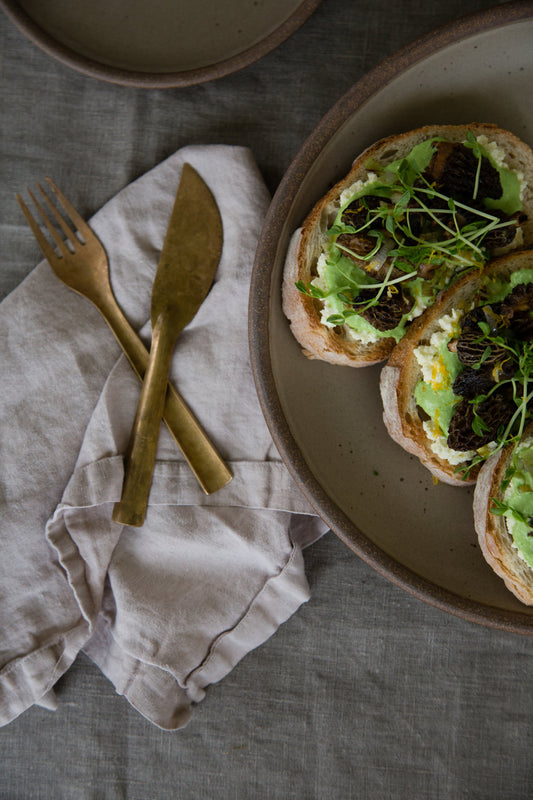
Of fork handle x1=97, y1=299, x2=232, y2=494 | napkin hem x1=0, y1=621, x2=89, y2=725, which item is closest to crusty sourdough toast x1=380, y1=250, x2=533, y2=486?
fork handle x1=97, y1=299, x2=232, y2=494

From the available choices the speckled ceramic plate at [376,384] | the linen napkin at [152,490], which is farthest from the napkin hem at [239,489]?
the speckled ceramic plate at [376,384]

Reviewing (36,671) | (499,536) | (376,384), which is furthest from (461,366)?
(36,671)

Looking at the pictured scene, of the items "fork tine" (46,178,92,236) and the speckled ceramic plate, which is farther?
"fork tine" (46,178,92,236)

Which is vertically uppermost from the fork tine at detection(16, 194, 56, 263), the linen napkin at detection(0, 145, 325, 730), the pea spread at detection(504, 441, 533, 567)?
the fork tine at detection(16, 194, 56, 263)

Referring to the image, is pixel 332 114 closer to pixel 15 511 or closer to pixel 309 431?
pixel 309 431

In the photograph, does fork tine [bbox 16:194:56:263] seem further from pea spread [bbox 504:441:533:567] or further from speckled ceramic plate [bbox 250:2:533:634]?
pea spread [bbox 504:441:533:567]
